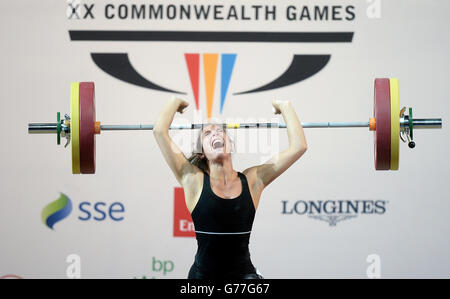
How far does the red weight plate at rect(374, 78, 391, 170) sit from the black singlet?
717 mm

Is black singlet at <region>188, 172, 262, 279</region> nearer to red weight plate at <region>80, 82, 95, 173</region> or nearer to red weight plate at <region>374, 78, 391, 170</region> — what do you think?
red weight plate at <region>80, 82, 95, 173</region>

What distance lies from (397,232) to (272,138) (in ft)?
3.41

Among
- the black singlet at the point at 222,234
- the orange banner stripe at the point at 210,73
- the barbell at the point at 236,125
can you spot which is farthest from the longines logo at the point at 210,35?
the black singlet at the point at 222,234

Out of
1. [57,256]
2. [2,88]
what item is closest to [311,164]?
[57,256]

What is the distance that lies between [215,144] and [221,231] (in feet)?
1.29

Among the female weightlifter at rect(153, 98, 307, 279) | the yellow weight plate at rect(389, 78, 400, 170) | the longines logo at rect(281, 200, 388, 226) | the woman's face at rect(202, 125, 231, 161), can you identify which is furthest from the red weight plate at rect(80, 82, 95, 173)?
the longines logo at rect(281, 200, 388, 226)

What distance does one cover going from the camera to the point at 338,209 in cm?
414

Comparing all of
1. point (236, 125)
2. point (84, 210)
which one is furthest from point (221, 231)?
point (84, 210)

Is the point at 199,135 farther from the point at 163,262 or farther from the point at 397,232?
the point at 397,232

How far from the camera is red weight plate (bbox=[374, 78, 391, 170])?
297 centimetres

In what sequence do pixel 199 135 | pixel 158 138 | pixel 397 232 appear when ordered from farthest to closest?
1. pixel 397 232
2. pixel 199 135
3. pixel 158 138

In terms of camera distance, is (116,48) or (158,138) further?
(116,48)

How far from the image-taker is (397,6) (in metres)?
4.20

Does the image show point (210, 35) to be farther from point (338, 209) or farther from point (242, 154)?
point (338, 209)
